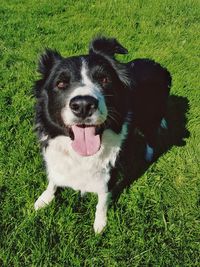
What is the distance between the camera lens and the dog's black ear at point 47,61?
3.01 meters

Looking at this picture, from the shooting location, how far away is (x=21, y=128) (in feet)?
13.6

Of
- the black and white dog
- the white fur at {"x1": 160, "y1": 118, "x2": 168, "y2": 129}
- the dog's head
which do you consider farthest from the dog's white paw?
the white fur at {"x1": 160, "y1": 118, "x2": 168, "y2": 129}

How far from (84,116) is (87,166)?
670mm

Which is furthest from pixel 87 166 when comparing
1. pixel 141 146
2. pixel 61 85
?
pixel 141 146

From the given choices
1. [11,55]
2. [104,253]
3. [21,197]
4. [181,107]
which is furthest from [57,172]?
[11,55]

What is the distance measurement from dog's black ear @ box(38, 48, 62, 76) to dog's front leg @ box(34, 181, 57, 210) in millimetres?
1050

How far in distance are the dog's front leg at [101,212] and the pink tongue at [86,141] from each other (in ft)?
2.06

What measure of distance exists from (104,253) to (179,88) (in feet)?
9.14

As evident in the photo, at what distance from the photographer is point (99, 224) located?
128 inches

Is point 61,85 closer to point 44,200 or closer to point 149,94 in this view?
point 44,200

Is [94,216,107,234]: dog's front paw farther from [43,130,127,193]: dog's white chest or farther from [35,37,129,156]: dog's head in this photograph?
[35,37,129,156]: dog's head

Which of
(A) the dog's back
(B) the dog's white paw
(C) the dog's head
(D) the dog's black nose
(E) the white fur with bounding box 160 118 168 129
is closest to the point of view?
(D) the dog's black nose

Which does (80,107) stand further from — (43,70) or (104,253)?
(104,253)

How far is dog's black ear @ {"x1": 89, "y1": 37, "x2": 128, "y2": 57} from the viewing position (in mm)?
3055
